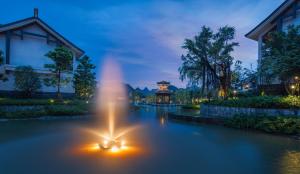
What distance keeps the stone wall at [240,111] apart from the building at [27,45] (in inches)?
565

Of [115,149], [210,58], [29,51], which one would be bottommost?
[115,149]

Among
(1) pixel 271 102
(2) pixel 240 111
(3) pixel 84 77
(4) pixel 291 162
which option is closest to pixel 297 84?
(1) pixel 271 102

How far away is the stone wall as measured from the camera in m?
10.6

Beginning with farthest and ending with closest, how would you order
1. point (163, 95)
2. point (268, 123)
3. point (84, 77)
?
point (163, 95)
point (84, 77)
point (268, 123)

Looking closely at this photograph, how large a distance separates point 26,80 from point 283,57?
1928 cm

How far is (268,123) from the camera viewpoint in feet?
32.9

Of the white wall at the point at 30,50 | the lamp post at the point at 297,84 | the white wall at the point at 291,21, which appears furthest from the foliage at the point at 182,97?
the lamp post at the point at 297,84

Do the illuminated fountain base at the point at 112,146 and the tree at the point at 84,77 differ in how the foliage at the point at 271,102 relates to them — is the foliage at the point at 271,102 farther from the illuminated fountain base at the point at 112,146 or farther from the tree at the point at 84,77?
the tree at the point at 84,77

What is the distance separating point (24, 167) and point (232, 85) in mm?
20475

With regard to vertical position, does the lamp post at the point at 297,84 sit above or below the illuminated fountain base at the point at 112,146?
above

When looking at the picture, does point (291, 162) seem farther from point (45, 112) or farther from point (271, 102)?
point (45, 112)

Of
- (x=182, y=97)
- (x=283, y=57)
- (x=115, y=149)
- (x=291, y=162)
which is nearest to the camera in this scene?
(x=291, y=162)

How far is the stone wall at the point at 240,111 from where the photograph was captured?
1061 cm

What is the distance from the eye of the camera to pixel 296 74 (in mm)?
12195
